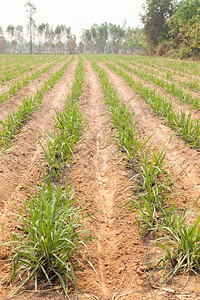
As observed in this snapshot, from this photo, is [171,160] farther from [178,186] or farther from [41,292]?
[41,292]

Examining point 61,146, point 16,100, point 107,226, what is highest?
point 16,100

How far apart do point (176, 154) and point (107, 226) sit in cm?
219

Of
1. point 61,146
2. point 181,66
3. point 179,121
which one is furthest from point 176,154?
point 181,66

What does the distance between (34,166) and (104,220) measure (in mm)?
1669

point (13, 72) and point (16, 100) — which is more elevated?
point (13, 72)

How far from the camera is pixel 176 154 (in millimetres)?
4402

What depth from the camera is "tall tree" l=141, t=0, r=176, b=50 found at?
41156 mm

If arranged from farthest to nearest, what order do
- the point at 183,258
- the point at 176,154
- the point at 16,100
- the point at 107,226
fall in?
the point at 16,100 → the point at 176,154 → the point at 107,226 → the point at 183,258

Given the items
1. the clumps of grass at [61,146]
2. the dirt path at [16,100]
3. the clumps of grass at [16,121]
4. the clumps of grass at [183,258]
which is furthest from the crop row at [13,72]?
the clumps of grass at [183,258]

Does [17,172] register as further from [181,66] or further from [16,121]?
[181,66]

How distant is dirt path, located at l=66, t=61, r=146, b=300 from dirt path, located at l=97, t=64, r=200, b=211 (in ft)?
2.61

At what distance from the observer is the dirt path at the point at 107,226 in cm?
202

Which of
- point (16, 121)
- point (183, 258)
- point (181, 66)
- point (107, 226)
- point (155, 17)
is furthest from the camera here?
point (155, 17)

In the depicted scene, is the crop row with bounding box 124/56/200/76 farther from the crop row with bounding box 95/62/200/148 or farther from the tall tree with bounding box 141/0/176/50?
the tall tree with bounding box 141/0/176/50
